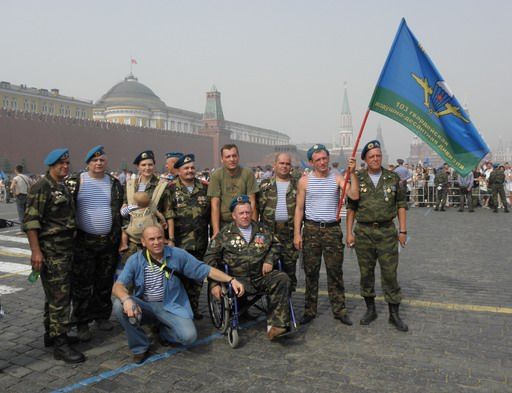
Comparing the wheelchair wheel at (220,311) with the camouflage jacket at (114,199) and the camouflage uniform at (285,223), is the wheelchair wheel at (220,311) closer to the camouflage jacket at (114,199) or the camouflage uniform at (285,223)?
the camouflage uniform at (285,223)

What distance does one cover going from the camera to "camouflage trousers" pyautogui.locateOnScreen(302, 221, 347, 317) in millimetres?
4703

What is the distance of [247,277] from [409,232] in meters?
8.19

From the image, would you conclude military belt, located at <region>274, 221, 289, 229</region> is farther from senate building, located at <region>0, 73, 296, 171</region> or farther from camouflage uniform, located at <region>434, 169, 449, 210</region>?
senate building, located at <region>0, 73, 296, 171</region>

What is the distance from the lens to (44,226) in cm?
398

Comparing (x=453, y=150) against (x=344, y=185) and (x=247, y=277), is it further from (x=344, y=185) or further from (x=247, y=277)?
(x=247, y=277)

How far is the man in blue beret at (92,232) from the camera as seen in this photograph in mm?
4387

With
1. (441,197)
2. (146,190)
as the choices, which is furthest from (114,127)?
(146,190)

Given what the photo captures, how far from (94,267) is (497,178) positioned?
49.0 feet

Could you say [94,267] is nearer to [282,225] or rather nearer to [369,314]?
[282,225]

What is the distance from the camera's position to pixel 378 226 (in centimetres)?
466

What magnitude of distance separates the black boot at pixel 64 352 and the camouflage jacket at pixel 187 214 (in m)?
1.46

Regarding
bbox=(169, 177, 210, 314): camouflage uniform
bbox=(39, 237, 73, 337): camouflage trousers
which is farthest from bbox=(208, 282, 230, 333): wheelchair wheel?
bbox=(39, 237, 73, 337): camouflage trousers

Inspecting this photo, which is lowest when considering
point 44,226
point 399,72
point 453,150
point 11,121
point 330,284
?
point 330,284

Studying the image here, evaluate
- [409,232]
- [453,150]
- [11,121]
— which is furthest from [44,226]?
[11,121]
